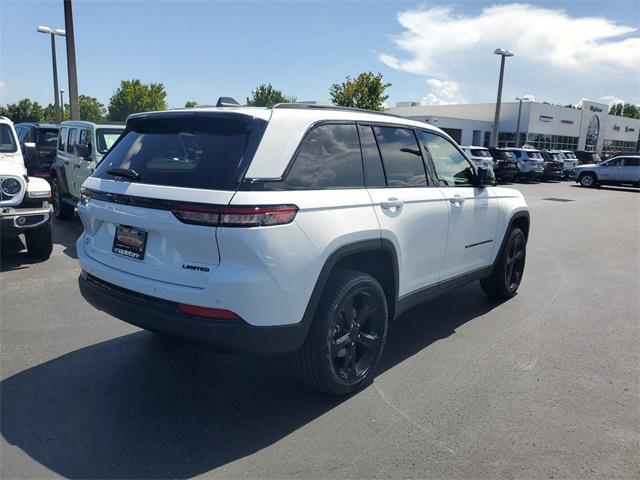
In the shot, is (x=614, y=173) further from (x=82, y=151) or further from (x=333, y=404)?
(x=333, y=404)

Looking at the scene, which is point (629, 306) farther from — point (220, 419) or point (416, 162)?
point (220, 419)

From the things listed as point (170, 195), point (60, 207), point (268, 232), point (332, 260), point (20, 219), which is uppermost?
point (170, 195)

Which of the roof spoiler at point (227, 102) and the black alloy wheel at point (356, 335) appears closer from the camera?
the black alloy wheel at point (356, 335)

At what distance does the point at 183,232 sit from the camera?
280 centimetres

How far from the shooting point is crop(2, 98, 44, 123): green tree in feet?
217

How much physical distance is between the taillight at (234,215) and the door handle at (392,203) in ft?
3.13

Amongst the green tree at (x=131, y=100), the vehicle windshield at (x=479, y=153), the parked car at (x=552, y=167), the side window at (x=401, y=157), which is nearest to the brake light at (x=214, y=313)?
the side window at (x=401, y=157)

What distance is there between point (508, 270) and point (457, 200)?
Answer: 1716 millimetres

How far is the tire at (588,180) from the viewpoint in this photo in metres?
26.4

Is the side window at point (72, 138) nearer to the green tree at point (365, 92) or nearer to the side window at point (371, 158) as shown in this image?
the side window at point (371, 158)

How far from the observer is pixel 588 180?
87.4 feet

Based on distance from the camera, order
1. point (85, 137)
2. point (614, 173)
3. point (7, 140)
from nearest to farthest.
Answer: point (7, 140) < point (85, 137) < point (614, 173)

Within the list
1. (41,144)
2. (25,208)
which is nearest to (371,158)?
(25,208)

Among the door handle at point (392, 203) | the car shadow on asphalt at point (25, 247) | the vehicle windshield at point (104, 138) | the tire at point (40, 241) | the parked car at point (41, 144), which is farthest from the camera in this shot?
the parked car at point (41, 144)
